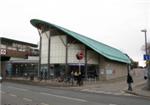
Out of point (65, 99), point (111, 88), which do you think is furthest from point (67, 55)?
point (65, 99)

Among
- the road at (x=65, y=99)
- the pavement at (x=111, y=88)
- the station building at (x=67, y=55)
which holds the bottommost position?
the road at (x=65, y=99)

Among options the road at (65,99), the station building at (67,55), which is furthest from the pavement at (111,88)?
the station building at (67,55)

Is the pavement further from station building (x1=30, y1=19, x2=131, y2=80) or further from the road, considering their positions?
station building (x1=30, y1=19, x2=131, y2=80)

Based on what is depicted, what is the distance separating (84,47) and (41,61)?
29.1ft

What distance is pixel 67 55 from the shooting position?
5209 centimetres

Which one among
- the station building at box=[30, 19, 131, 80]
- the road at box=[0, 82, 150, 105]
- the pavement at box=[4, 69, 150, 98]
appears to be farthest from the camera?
the station building at box=[30, 19, 131, 80]

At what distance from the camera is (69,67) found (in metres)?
52.2

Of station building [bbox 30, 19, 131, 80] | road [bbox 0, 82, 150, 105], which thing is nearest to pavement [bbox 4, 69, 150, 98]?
road [bbox 0, 82, 150, 105]

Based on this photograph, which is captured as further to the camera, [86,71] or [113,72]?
[113,72]

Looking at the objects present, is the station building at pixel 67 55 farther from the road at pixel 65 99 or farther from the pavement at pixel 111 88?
the road at pixel 65 99

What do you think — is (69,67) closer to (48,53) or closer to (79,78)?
(48,53)

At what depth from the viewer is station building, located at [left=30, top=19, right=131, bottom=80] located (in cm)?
5156

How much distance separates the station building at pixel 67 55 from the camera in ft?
169

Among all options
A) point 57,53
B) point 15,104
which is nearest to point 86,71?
point 57,53
